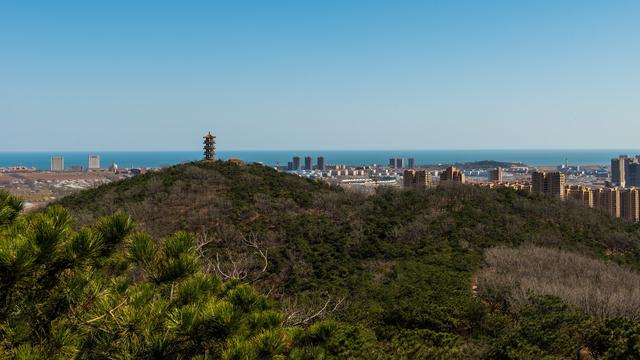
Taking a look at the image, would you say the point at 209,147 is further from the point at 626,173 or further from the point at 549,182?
the point at 626,173

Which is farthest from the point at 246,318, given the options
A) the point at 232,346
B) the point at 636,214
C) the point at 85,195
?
the point at 636,214

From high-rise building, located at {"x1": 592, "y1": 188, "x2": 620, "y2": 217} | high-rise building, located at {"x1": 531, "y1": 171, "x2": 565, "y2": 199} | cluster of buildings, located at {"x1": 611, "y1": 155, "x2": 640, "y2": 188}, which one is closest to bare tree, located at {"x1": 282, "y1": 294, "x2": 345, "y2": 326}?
high-rise building, located at {"x1": 531, "y1": 171, "x2": 565, "y2": 199}

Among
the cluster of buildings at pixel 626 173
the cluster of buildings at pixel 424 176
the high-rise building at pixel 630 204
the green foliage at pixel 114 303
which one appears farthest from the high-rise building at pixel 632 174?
the green foliage at pixel 114 303

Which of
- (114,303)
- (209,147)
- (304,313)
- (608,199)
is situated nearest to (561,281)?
(304,313)

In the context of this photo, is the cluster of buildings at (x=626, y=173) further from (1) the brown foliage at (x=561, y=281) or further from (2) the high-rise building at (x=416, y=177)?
(1) the brown foliage at (x=561, y=281)

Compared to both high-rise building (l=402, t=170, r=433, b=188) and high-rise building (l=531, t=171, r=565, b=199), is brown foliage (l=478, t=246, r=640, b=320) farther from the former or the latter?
high-rise building (l=402, t=170, r=433, b=188)

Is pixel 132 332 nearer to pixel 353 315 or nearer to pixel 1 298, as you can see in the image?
pixel 1 298

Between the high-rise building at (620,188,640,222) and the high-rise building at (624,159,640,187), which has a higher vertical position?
the high-rise building at (624,159,640,187)
